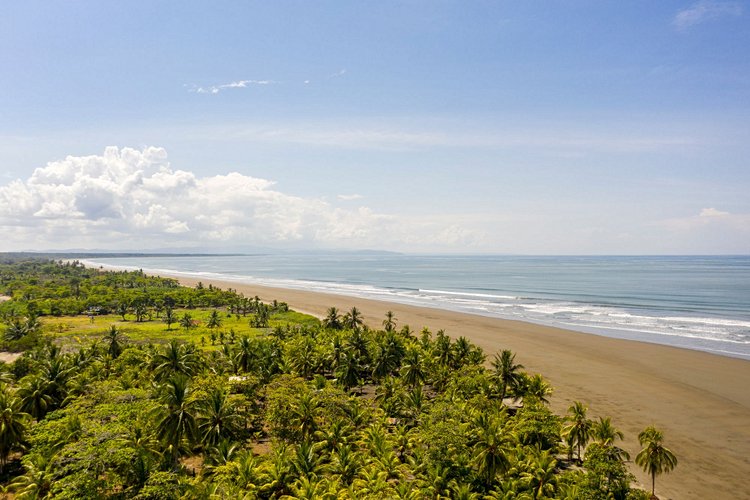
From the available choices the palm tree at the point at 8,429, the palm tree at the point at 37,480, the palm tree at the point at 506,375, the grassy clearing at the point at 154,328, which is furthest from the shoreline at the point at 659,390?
the palm tree at the point at 8,429

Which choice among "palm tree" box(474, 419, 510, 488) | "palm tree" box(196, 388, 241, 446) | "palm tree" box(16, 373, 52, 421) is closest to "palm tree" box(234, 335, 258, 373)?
"palm tree" box(196, 388, 241, 446)

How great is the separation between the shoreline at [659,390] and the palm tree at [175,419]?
42597mm

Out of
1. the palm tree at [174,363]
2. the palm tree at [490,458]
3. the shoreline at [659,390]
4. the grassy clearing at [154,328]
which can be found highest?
the palm tree at [174,363]

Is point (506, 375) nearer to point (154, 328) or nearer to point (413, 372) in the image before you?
point (413, 372)

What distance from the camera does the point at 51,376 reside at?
179 ft

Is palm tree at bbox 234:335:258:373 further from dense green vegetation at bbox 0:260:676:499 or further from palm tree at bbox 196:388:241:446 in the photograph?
palm tree at bbox 196:388:241:446

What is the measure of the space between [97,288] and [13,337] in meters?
102

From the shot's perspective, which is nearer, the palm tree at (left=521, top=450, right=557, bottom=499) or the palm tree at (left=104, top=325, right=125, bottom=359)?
the palm tree at (left=521, top=450, right=557, bottom=499)

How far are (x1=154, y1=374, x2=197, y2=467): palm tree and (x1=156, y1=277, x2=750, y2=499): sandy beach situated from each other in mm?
42800

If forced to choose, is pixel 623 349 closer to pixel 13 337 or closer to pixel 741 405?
pixel 741 405

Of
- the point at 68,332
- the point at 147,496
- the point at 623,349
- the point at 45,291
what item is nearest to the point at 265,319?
the point at 68,332

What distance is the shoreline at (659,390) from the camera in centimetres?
4500

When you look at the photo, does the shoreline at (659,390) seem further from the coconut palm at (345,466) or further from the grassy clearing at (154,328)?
the grassy clearing at (154,328)

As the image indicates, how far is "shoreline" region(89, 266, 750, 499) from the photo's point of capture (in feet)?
148
